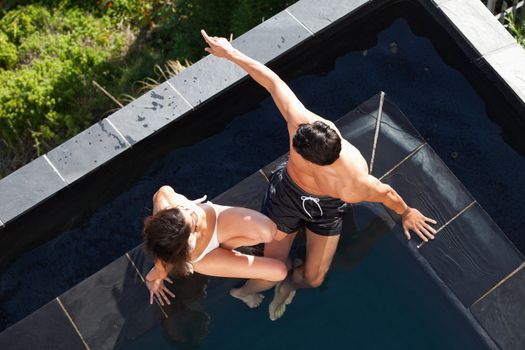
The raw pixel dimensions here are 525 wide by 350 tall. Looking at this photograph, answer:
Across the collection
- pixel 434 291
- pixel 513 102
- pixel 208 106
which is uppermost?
pixel 208 106

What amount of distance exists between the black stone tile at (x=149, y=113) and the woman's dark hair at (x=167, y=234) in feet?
5.70

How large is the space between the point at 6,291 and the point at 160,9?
13.0 feet

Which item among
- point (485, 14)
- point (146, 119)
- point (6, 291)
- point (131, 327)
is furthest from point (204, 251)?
point (485, 14)

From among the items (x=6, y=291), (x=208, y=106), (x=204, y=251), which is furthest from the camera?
(x=208, y=106)

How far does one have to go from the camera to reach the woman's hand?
202 inches

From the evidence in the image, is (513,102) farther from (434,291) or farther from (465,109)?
(434,291)

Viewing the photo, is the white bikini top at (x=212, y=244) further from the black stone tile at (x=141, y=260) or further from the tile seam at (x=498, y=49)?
the tile seam at (x=498, y=49)

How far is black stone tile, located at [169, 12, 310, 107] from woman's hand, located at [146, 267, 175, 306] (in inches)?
60.8

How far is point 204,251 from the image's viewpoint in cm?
471

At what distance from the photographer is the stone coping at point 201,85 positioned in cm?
563

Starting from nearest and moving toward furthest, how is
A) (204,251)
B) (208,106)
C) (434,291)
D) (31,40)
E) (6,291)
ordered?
(204,251) < (434,291) < (6,291) < (208,106) < (31,40)

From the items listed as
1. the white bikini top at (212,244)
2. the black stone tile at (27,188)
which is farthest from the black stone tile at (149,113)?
the white bikini top at (212,244)

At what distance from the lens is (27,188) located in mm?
5602

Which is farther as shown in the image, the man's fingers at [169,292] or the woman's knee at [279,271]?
the man's fingers at [169,292]
